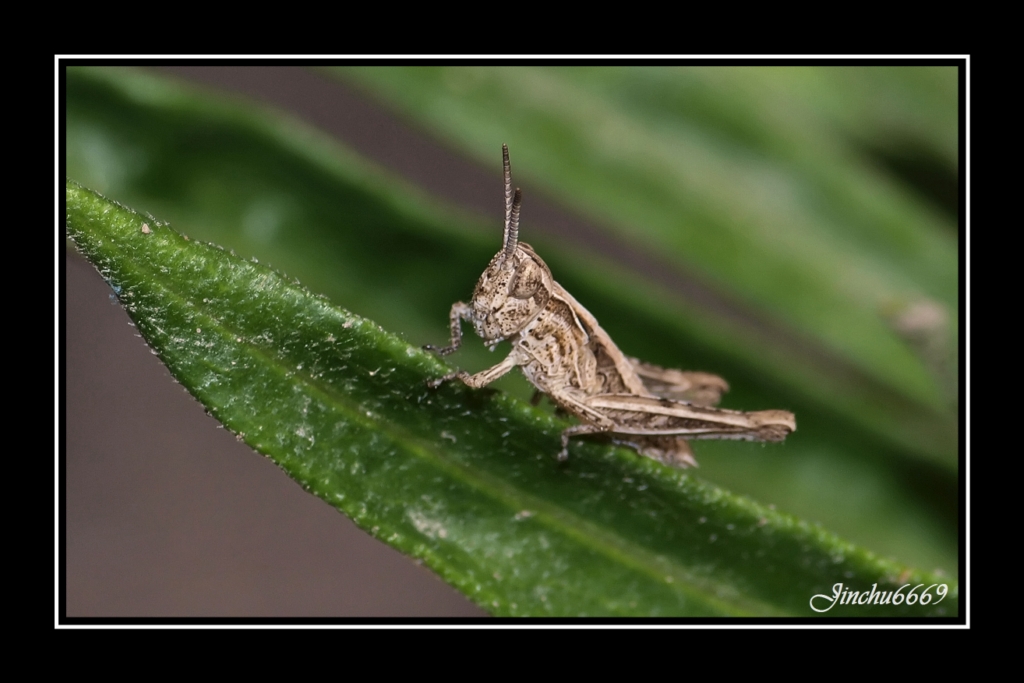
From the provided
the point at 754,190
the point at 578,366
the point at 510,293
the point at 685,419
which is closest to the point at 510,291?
the point at 510,293

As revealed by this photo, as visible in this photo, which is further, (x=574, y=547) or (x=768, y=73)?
(x=768, y=73)

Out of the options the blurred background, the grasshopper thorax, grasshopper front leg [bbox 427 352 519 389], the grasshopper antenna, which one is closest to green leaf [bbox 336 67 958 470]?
the blurred background

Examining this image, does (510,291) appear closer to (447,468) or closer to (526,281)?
(526,281)

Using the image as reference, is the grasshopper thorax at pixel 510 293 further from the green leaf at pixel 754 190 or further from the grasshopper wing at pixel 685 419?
the green leaf at pixel 754 190

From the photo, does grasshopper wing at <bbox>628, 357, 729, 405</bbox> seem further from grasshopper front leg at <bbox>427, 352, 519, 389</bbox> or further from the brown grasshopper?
grasshopper front leg at <bbox>427, 352, 519, 389</bbox>

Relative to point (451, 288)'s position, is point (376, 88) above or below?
above

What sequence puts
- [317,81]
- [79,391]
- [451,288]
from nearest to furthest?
1. [79,391]
2. [451,288]
3. [317,81]

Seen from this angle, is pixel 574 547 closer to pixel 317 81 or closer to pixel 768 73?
pixel 768 73
